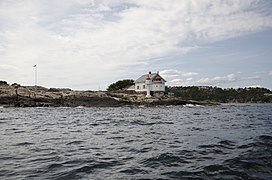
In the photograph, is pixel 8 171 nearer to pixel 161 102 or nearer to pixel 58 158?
pixel 58 158

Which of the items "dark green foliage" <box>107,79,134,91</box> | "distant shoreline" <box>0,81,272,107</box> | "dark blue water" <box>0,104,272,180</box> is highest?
"dark green foliage" <box>107,79,134,91</box>

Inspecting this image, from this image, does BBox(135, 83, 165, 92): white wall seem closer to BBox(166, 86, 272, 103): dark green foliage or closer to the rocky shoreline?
the rocky shoreline

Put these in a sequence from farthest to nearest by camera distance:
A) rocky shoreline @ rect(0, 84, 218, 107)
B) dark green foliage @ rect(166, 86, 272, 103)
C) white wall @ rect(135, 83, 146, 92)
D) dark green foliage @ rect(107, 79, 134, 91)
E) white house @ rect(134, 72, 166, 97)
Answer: dark green foliage @ rect(166, 86, 272, 103)
dark green foliage @ rect(107, 79, 134, 91)
white wall @ rect(135, 83, 146, 92)
white house @ rect(134, 72, 166, 97)
rocky shoreline @ rect(0, 84, 218, 107)

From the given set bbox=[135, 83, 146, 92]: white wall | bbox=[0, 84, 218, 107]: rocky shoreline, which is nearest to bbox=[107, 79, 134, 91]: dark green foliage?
bbox=[135, 83, 146, 92]: white wall

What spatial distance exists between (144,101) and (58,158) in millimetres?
64119

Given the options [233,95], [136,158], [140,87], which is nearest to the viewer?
[136,158]

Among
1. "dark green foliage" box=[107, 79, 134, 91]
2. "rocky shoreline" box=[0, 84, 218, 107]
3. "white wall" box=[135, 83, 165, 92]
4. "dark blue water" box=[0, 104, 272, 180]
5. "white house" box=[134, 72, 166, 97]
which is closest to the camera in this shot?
"dark blue water" box=[0, 104, 272, 180]

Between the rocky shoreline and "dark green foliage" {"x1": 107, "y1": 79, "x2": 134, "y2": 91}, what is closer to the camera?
the rocky shoreline

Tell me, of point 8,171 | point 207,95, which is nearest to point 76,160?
point 8,171

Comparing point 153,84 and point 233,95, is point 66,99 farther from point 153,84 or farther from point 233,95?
point 233,95

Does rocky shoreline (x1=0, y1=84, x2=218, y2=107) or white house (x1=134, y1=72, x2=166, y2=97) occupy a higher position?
white house (x1=134, y1=72, x2=166, y2=97)

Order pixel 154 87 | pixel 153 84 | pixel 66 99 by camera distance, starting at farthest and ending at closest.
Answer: pixel 154 87 → pixel 153 84 → pixel 66 99

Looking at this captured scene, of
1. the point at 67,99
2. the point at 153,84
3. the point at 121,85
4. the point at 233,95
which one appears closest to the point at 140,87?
the point at 153,84

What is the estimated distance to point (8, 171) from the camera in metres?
8.87
